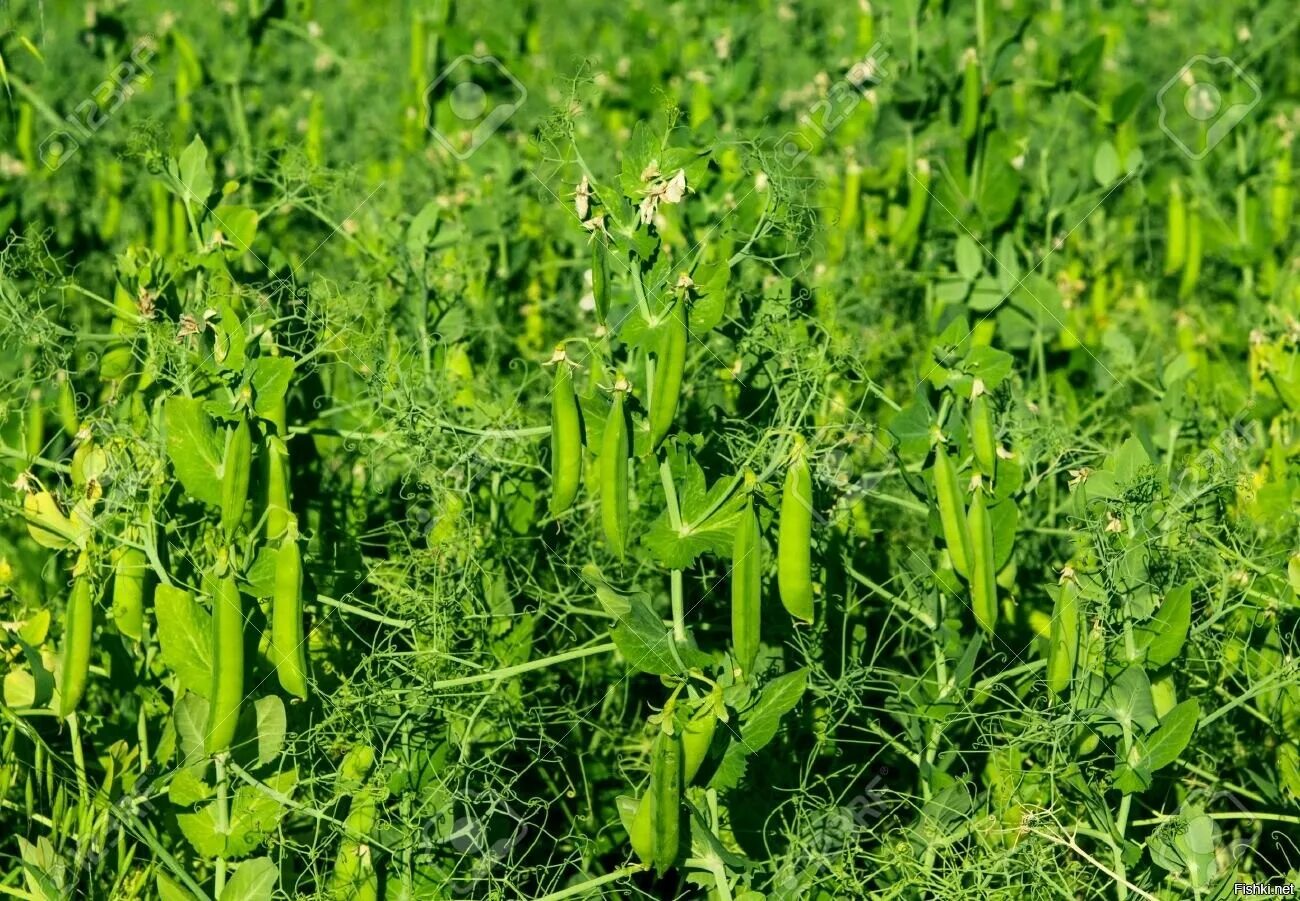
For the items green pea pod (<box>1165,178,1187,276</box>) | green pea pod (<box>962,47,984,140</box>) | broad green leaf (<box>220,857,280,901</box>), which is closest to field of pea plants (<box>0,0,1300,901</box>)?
broad green leaf (<box>220,857,280,901</box>)

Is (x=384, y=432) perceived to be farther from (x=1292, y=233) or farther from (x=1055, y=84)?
(x=1292, y=233)

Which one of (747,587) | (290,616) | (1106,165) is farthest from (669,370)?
(1106,165)

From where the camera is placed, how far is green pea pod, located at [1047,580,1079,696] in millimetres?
1558

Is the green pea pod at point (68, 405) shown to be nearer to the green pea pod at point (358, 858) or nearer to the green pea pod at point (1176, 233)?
the green pea pod at point (358, 858)

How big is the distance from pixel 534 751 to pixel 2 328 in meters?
0.87

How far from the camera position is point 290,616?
5.09 ft

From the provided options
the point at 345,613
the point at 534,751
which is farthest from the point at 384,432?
the point at 534,751

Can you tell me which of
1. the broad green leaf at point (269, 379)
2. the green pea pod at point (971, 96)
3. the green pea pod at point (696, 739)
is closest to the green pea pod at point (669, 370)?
the green pea pod at point (696, 739)

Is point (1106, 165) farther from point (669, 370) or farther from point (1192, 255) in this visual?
point (669, 370)

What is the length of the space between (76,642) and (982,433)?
1.03m

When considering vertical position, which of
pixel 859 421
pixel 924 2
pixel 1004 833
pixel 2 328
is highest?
pixel 924 2

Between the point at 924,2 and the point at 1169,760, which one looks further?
the point at 924,2

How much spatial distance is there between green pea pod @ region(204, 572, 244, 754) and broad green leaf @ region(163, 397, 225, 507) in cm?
14

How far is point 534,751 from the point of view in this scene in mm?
1816
